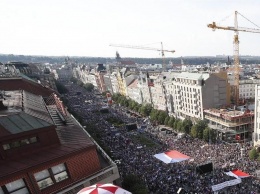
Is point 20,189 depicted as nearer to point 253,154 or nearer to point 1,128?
point 1,128

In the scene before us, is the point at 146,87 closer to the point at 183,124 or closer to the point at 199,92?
the point at 199,92

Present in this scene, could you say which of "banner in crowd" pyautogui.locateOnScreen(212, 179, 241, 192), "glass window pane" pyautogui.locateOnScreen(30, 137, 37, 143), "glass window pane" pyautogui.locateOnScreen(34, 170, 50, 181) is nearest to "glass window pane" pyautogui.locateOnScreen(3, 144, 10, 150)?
"glass window pane" pyautogui.locateOnScreen(30, 137, 37, 143)

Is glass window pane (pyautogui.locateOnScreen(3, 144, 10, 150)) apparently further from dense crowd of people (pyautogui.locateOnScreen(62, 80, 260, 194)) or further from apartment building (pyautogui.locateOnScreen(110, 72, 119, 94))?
apartment building (pyautogui.locateOnScreen(110, 72, 119, 94))

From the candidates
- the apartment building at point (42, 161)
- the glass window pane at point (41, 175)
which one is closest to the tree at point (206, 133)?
→ the apartment building at point (42, 161)

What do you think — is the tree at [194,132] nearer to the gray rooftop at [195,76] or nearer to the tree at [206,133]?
the tree at [206,133]

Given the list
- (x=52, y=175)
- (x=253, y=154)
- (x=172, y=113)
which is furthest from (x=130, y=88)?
(x=52, y=175)

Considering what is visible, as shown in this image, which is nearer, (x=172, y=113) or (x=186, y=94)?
(x=186, y=94)

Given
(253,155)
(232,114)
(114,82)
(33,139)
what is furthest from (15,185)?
(114,82)
